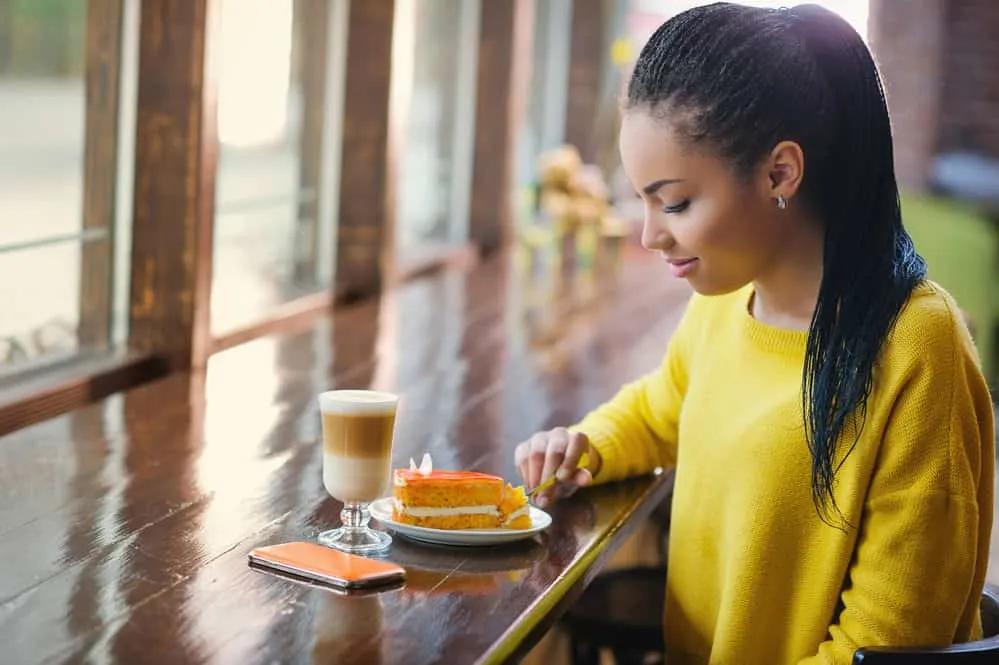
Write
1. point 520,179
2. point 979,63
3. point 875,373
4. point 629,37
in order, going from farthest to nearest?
point 979,63
point 629,37
point 520,179
point 875,373

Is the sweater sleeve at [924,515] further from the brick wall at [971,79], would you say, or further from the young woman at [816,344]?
the brick wall at [971,79]

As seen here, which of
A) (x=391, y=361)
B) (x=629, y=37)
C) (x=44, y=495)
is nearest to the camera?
(x=44, y=495)

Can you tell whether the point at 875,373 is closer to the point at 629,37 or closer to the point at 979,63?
the point at 629,37

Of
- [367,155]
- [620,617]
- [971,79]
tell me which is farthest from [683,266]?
[971,79]

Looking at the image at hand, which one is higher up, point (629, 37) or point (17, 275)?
point (629, 37)

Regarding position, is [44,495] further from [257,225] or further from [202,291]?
[257,225]

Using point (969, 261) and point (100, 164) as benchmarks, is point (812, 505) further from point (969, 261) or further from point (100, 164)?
point (969, 261)

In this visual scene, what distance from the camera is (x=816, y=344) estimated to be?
151 centimetres

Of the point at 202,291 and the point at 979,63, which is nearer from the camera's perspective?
the point at 202,291

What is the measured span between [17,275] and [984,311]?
462 centimetres

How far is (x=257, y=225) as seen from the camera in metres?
3.24

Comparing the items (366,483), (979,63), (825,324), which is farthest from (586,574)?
(979,63)

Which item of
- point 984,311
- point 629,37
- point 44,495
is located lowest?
point 984,311

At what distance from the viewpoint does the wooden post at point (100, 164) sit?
2.49 m
